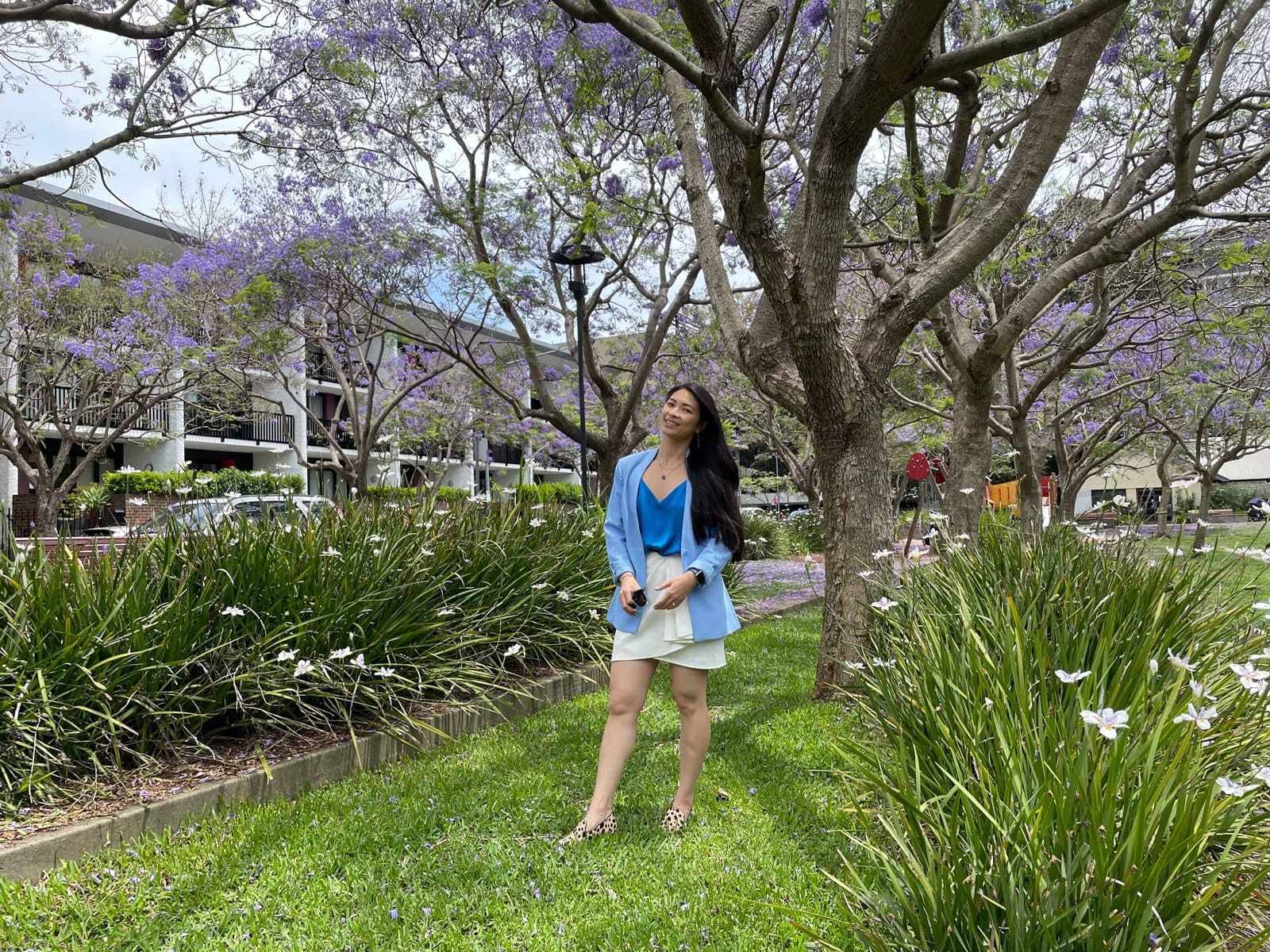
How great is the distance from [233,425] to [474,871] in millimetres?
22971

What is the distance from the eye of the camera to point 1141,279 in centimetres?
910

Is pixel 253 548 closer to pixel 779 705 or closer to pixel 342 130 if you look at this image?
pixel 779 705

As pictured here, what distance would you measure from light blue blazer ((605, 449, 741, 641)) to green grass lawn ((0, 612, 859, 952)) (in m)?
0.82

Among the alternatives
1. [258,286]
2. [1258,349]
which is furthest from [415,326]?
[1258,349]

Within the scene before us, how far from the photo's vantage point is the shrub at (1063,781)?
5.63 ft

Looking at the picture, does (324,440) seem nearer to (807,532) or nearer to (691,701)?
(807,532)

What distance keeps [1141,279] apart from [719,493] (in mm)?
8182

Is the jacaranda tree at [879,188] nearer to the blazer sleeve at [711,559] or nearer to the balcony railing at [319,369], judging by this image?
the blazer sleeve at [711,559]

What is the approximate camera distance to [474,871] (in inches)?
112

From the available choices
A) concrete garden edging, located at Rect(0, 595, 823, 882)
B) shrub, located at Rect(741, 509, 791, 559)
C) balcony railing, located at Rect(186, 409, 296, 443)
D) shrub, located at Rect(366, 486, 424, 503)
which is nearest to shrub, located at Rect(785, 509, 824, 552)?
shrub, located at Rect(741, 509, 791, 559)

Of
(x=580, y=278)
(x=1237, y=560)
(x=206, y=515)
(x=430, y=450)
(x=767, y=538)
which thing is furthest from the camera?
(x=430, y=450)

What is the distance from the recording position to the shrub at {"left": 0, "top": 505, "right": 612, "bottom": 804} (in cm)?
336

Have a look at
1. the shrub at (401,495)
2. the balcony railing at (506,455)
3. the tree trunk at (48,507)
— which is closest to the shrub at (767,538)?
the shrub at (401,495)

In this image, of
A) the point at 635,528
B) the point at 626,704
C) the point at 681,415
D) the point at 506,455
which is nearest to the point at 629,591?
the point at 635,528
